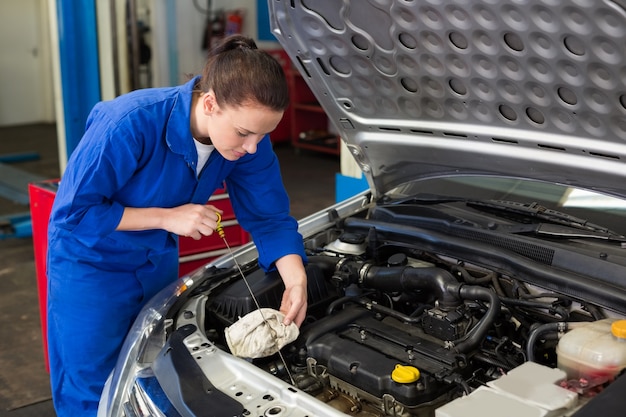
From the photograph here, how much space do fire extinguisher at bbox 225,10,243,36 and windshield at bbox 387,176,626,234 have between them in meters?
5.92

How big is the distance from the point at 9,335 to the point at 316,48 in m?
2.47

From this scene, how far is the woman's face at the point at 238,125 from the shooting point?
1585 millimetres

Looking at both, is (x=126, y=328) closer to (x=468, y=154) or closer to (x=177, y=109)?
(x=177, y=109)

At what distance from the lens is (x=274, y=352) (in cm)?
165

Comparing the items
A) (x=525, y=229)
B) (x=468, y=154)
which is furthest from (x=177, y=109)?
(x=525, y=229)

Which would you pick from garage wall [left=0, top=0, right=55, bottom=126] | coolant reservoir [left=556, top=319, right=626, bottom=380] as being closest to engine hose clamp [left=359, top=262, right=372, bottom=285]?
coolant reservoir [left=556, top=319, right=626, bottom=380]

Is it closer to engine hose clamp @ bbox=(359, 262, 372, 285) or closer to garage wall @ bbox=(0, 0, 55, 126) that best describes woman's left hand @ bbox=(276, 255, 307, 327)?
engine hose clamp @ bbox=(359, 262, 372, 285)

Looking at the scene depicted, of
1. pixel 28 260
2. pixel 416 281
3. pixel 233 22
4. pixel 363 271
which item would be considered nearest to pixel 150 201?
pixel 363 271

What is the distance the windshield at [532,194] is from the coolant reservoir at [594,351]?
43cm

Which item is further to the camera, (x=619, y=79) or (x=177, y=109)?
(x=177, y=109)

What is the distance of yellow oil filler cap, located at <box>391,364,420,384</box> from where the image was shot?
1434 millimetres

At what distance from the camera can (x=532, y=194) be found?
2074 mm

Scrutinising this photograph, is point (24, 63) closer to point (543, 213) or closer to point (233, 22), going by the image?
point (233, 22)

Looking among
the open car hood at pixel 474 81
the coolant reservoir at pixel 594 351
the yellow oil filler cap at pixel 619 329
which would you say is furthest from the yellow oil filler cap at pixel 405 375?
the open car hood at pixel 474 81
